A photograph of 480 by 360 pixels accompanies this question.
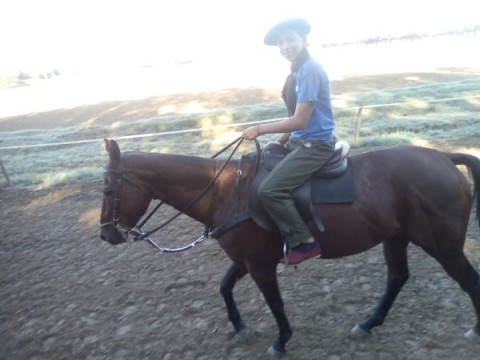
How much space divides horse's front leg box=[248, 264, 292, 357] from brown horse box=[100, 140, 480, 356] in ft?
0.04

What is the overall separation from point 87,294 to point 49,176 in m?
6.69

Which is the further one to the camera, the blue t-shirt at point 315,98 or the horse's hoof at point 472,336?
the horse's hoof at point 472,336

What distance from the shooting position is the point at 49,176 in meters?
10.7

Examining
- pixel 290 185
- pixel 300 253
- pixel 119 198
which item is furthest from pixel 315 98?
pixel 119 198

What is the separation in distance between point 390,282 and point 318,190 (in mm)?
1334

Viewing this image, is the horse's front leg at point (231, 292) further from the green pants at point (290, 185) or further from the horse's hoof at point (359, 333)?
the horse's hoof at point (359, 333)

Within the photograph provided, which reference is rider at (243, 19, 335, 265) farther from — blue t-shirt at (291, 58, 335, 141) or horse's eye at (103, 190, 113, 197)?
horse's eye at (103, 190, 113, 197)

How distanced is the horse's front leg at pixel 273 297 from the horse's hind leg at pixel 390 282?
70 cm

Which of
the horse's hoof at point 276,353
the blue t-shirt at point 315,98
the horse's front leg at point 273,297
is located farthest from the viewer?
the horse's hoof at point 276,353

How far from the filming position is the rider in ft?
9.61

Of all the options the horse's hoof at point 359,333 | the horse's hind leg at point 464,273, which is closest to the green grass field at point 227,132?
the horse's hoof at point 359,333

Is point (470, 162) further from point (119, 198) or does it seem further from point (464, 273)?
point (119, 198)

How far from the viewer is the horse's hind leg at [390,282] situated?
3672 mm

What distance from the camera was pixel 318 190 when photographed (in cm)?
A: 322
